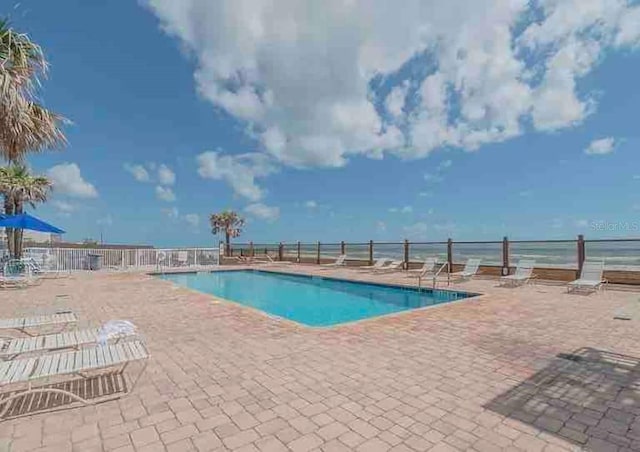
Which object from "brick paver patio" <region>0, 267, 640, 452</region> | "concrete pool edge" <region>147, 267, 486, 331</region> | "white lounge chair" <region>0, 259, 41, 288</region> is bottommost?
"concrete pool edge" <region>147, 267, 486, 331</region>

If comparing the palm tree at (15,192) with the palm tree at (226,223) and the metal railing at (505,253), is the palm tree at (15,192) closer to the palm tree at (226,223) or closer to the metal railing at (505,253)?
the metal railing at (505,253)

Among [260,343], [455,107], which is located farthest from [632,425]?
[455,107]

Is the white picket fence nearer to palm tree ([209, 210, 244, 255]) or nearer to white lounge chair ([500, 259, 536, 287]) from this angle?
palm tree ([209, 210, 244, 255])

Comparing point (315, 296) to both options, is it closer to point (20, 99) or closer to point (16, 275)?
point (20, 99)

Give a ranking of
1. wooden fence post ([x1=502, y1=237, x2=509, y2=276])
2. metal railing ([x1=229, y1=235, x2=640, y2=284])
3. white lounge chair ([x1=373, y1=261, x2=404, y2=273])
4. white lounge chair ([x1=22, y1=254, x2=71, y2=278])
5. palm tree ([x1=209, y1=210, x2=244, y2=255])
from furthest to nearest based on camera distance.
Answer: palm tree ([x1=209, y1=210, x2=244, y2=255]) < white lounge chair ([x1=373, y1=261, x2=404, y2=273]) < white lounge chair ([x1=22, y1=254, x2=71, y2=278]) < wooden fence post ([x1=502, y1=237, x2=509, y2=276]) < metal railing ([x1=229, y1=235, x2=640, y2=284])

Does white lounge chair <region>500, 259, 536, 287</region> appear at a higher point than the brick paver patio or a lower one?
higher

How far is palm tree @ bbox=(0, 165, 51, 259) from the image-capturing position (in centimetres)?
1324

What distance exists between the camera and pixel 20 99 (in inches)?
193

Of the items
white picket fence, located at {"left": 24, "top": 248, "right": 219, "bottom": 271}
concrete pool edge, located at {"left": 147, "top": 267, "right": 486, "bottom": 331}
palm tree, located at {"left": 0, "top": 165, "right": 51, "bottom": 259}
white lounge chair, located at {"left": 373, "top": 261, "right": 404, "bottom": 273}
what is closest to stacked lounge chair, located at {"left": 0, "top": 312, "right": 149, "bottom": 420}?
concrete pool edge, located at {"left": 147, "top": 267, "right": 486, "bottom": 331}

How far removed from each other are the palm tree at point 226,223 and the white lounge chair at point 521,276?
917 inches

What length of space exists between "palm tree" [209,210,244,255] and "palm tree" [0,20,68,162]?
936 inches

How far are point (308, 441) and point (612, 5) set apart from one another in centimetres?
1083

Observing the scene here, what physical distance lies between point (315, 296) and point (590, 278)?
7.64 meters

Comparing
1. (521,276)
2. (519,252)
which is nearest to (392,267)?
(519,252)
